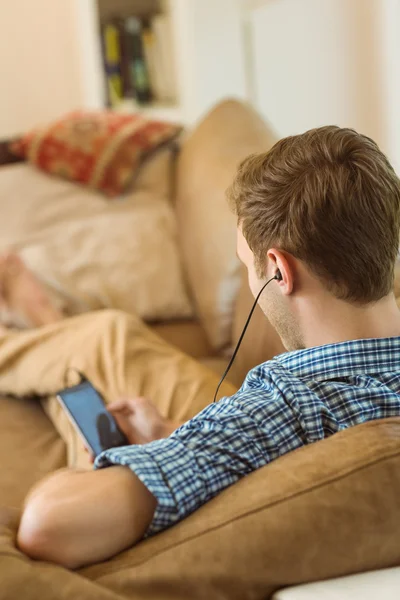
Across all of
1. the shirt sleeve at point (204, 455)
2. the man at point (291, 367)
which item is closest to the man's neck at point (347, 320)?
the man at point (291, 367)

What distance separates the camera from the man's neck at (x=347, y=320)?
98cm

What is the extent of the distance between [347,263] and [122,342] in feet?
2.72

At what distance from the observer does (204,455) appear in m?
0.88

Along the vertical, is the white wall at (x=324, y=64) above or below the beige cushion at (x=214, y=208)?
above

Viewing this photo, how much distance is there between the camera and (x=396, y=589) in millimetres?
790

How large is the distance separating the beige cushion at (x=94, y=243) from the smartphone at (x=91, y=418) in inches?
24.1

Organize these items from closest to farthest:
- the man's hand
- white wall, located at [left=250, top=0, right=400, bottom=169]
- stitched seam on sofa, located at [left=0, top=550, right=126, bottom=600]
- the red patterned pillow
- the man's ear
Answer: stitched seam on sofa, located at [left=0, top=550, right=126, bottom=600], the man's ear, the man's hand, white wall, located at [left=250, top=0, right=400, bottom=169], the red patterned pillow

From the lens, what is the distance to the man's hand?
1385 millimetres

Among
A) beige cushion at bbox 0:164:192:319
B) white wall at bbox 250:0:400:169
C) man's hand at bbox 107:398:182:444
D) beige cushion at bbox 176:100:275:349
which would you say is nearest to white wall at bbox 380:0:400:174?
white wall at bbox 250:0:400:169

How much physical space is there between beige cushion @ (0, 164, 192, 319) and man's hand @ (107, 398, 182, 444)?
30.3 inches

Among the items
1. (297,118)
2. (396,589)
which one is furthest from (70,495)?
(297,118)

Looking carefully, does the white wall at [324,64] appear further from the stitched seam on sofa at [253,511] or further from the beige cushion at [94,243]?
the stitched seam on sofa at [253,511]

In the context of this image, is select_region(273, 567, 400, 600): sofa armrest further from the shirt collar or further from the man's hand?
the man's hand

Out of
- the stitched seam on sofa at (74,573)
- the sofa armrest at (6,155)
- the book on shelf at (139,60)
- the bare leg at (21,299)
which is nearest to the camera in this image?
the stitched seam on sofa at (74,573)
